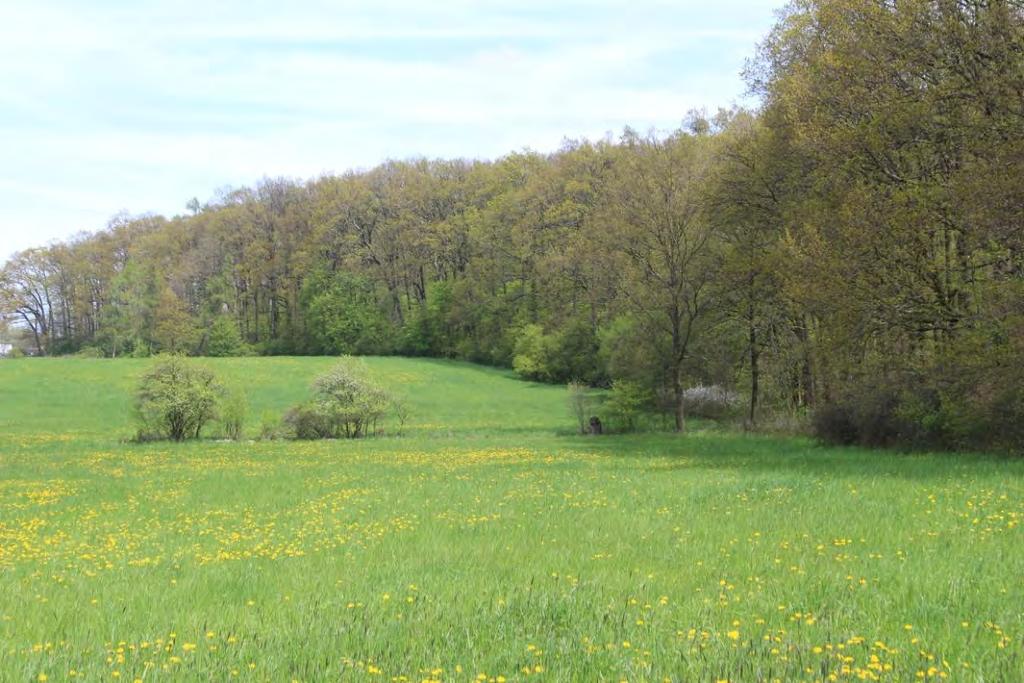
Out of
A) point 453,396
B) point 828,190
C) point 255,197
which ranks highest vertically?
point 255,197

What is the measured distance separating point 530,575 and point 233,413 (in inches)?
1492

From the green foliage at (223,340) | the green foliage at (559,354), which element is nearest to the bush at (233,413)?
the green foliage at (559,354)

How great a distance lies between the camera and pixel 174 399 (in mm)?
40719

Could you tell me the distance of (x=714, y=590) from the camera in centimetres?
782

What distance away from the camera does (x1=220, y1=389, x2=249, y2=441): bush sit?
43125mm

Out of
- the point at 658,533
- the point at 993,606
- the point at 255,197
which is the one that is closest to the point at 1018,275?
the point at 658,533

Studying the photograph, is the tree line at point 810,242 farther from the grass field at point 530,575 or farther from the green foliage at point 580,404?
the grass field at point 530,575

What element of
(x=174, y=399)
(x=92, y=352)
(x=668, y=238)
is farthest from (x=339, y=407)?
(x=92, y=352)

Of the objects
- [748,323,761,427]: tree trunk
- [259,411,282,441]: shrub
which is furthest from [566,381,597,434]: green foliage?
[259,411,282,441]: shrub

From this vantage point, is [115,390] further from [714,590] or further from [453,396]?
[714,590]

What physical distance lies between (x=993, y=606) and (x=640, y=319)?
120 feet

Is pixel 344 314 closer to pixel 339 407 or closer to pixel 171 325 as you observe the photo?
pixel 171 325

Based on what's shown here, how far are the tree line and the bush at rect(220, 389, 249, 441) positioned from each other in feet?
66.5

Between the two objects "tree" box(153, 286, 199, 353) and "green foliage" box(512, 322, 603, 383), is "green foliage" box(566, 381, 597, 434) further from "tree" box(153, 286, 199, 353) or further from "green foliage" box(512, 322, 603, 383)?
"tree" box(153, 286, 199, 353)
